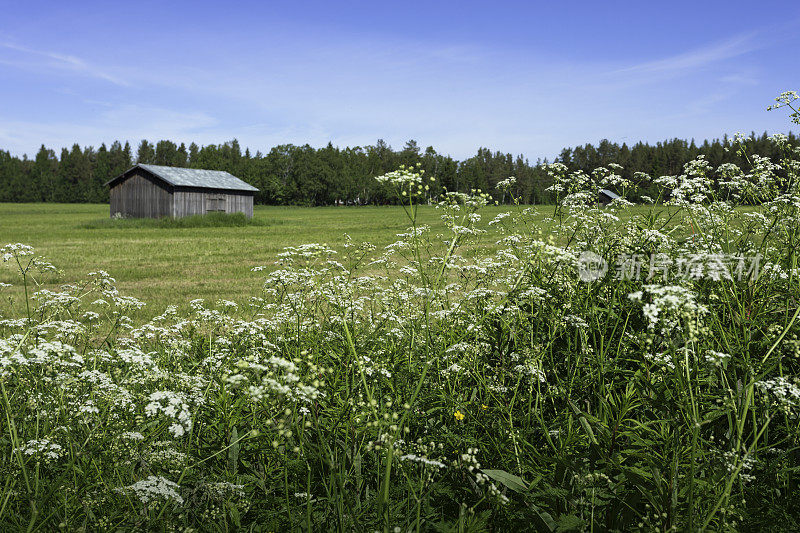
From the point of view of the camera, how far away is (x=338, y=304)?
12.8ft

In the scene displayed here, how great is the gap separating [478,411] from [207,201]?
39.4 metres

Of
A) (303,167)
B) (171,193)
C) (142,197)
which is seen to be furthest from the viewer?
(303,167)

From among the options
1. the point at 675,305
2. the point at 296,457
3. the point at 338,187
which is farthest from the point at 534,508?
the point at 338,187

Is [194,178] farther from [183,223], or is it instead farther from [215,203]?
[183,223]

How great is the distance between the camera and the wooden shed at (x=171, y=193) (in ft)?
122

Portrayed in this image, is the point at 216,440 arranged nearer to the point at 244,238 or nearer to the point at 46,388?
the point at 46,388

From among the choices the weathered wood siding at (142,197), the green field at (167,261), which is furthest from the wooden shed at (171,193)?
the green field at (167,261)

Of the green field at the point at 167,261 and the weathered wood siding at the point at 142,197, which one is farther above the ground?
the weathered wood siding at the point at 142,197

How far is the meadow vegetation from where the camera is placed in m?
2.42

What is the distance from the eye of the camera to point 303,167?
9775cm

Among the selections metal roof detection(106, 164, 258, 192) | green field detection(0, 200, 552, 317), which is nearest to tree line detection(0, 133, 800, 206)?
metal roof detection(106, 164, 258, 192)

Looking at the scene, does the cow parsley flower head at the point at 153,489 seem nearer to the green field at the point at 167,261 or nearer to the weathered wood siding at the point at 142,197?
the green field at the point at 167,261
